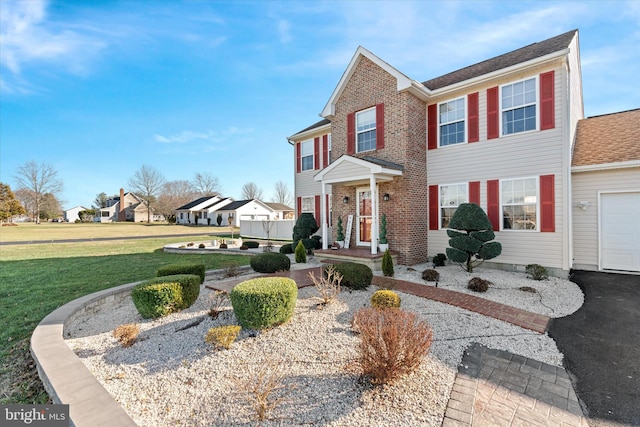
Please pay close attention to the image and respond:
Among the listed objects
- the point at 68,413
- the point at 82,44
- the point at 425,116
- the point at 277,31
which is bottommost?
the point at 68,413

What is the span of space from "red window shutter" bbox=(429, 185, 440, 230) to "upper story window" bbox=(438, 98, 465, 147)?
1.69 meters

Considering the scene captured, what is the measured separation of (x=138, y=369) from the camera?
3.63m

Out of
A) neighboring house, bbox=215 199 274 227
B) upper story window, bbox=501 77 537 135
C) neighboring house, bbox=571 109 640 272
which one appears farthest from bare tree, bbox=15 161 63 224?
neighboring house, bbox=571 109 640 272

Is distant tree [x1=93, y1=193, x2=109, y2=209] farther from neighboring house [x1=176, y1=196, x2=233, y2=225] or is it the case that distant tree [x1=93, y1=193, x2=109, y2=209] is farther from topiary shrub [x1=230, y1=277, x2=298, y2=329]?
topiary shrub [x1=230, y1=277, x2=298, y2=329]

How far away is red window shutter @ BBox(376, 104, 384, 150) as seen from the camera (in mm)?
10688

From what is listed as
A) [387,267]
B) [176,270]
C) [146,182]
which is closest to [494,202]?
[387,267]

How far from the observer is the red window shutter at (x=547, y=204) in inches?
323

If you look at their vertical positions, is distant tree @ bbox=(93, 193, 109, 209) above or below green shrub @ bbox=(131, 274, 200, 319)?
above

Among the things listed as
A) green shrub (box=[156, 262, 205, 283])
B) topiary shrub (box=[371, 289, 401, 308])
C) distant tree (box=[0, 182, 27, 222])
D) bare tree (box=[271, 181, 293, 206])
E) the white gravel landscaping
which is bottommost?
the white gravel landscaping

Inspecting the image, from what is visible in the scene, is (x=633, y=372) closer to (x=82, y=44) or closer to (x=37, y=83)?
(x=82, y=44)

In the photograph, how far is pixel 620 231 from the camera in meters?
8.55

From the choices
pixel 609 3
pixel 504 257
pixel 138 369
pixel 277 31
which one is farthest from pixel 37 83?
pixel 609 3

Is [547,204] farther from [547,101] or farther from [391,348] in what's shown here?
[391,348]

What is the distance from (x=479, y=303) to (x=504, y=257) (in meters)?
4.11
